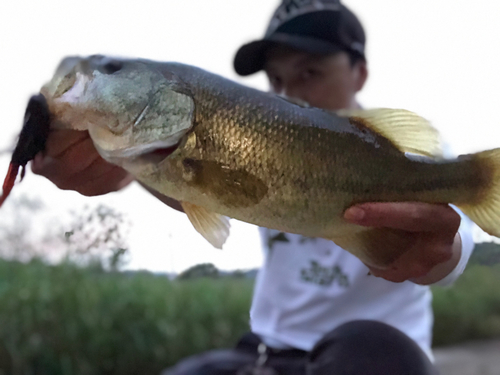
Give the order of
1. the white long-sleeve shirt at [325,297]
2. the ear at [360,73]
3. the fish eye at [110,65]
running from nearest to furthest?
the fish eye at [110,65], the ear at [360,73], the white long-sleeve shirt at [325,297]

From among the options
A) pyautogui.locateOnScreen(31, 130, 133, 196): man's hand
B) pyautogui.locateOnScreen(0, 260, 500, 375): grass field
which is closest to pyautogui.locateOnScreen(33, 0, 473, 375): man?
pyautogui.locateOnScreen(31, 130, 133, 196): man's hand

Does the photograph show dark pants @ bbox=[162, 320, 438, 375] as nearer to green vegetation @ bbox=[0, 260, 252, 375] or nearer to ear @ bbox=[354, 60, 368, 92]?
green vegetation @ bbox=[0, 260, 252, 375]

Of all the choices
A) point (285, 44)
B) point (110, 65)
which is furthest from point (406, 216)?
point (285, 44)

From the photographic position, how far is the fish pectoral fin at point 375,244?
0.50m

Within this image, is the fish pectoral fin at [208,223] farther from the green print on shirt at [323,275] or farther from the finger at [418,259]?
the green print on shirt at [323,275]


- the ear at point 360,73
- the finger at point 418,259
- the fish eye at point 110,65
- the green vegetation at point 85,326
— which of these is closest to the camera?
the fish eye at point 110,65

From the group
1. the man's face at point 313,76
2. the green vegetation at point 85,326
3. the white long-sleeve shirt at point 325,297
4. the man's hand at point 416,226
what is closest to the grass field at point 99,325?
the green vegetation at point 85,326

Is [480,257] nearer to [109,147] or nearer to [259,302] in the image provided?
[109,147]

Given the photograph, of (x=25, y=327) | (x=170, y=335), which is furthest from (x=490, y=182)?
(x=25, y=327)

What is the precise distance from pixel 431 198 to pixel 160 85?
1.16 ft

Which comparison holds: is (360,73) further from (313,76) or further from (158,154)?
(158,154)

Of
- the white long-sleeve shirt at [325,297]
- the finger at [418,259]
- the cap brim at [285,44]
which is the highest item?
the cap brim at [285,44]

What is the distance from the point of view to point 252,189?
43cm

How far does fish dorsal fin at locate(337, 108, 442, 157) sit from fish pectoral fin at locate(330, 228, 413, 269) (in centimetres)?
11
